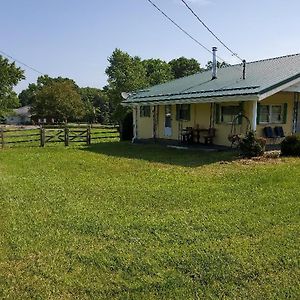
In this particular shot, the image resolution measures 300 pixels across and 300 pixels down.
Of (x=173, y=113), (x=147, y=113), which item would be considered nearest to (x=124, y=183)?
(x=173, y=113)

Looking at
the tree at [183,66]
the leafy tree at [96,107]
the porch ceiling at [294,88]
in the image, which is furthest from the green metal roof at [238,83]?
the tree at [183,66]

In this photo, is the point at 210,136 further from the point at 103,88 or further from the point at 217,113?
the point at 103,88

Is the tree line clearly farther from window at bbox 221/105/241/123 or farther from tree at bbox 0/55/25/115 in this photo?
window at bbox 221/105/241/123

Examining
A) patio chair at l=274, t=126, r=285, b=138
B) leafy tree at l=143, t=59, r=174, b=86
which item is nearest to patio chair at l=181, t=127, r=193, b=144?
patio chair at l=274, t=126, r=285, b=138

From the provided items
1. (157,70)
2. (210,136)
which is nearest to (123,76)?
(157,70)

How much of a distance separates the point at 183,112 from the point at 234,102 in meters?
3.49

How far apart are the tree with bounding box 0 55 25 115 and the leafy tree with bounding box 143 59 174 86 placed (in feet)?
61.7

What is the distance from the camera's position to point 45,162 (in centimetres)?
1245

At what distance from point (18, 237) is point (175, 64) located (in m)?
72.6

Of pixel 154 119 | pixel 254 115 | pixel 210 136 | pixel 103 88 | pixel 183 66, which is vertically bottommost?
pixel 210 136

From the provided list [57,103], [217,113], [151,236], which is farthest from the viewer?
[57,103]

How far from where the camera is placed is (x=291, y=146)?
12.6 metres

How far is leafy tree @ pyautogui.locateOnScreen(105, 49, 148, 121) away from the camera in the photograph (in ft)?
157

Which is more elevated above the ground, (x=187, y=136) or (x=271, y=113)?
(x=271, y=113)
